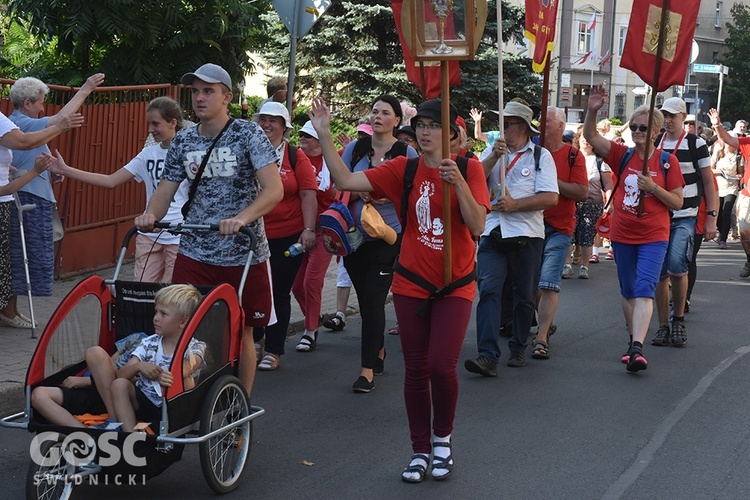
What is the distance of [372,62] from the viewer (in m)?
28.6

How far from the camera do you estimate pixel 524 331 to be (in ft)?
28.2

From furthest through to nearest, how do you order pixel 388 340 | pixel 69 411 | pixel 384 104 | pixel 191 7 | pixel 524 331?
pixel 191 7, pixel 388 340, pixel 524 331, pixel 384 104, pixel 69 411

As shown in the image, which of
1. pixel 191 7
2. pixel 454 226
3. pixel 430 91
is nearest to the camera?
pixel 454 226

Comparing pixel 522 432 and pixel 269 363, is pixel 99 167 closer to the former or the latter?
pixel 269 363

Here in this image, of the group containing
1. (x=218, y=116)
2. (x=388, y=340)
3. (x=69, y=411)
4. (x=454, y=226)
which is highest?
(x=218, y=116)

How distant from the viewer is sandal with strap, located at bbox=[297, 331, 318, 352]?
29.7 feet

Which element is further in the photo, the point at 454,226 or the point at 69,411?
the point at 454,226

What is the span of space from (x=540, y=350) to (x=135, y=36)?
7.46 meters

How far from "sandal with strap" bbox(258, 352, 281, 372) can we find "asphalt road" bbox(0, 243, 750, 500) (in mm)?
66

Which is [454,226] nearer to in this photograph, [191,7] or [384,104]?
[384,104]

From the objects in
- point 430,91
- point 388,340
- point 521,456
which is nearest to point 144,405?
point 521,456

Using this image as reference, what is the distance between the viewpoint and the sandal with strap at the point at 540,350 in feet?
29.2

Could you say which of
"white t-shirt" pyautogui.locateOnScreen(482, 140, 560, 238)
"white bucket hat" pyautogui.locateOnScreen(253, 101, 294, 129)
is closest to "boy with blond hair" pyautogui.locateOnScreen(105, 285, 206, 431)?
"white bucket hat" pyautogui.locateOnScreen(253, 101, 294, 129)

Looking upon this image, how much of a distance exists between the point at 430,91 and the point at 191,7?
193 inches
